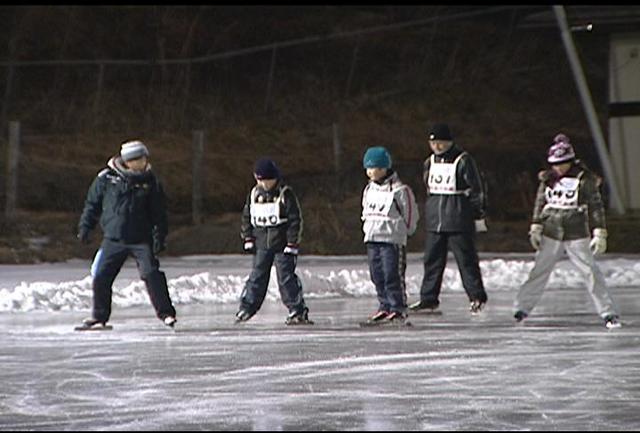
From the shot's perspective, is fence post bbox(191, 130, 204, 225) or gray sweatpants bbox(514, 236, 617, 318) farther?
fence post bbox(191, 130, 204, 225)

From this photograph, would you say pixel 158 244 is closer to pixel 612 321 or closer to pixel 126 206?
pixel 126 206

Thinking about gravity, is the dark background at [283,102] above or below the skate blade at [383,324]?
above

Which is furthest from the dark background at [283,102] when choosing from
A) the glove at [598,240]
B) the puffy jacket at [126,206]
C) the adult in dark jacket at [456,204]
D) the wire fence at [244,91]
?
the glove at [598,240]

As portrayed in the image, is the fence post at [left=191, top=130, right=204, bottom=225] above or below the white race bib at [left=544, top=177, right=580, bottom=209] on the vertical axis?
above

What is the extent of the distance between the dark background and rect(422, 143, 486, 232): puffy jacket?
32.5 feet

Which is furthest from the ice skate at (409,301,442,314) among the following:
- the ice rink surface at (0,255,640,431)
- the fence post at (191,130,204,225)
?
the fence post at (191,130,204,225)

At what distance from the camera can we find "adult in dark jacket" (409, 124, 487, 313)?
45.0 feet

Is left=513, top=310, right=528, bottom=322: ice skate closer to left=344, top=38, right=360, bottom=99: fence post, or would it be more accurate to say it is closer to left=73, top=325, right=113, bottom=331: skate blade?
left=73, top=325, right=113, bottom=331: skate blade

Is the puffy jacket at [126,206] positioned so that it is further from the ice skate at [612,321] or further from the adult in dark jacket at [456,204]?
the ice skate at [612,321]

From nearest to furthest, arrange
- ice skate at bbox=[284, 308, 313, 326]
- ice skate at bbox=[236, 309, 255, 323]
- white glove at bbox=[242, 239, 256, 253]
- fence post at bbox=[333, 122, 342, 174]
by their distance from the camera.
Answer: white glove at bbox=[242, 239, 256, 253]
ice skate at bbox=[284, 308, 313, 326]
ice skate at bbox=[236, 309, 255, 323]
fence post at bbox=[333, 122, 342, 174]

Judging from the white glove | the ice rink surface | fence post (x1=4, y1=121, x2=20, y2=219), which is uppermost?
fence post (x1=4, y1=121, x2=20, y2=219)

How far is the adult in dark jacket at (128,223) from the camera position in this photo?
12.4m

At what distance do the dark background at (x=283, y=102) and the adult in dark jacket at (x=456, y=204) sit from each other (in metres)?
9.83

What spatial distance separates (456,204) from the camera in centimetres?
1377
